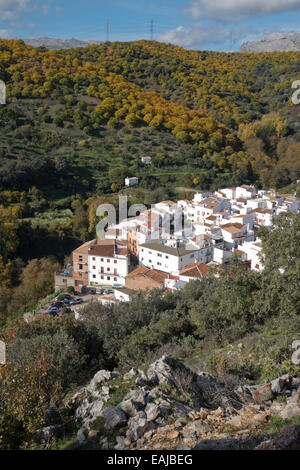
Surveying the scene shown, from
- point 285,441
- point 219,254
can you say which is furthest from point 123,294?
point 285,441

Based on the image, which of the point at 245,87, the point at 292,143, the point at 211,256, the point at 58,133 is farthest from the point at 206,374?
the point at 245,87

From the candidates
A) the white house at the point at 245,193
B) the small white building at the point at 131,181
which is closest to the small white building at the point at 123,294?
the white house at the point at 245,193

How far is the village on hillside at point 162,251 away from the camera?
20.3m

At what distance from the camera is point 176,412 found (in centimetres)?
551

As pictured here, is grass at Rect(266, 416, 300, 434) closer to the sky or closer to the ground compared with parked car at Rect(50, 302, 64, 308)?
closer to the sky

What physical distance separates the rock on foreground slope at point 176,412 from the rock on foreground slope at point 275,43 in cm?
8211

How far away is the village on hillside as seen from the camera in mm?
20344

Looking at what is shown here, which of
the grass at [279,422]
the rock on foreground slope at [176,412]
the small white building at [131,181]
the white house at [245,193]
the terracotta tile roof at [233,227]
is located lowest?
the terracotta tile roof at [233,227]

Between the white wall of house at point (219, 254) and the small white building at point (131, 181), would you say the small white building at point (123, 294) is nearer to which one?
the white wall of house at point (219, 254)

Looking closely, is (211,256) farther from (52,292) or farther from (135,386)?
(135,386)

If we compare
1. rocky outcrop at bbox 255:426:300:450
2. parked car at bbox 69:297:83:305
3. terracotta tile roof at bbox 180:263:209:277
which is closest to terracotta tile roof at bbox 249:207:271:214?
terracotta tile roof at bbox 180:263:209:277

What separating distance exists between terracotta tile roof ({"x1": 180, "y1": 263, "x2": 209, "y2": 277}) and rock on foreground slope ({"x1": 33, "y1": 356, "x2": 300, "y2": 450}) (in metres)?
12.5

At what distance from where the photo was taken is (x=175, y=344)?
10.2 m

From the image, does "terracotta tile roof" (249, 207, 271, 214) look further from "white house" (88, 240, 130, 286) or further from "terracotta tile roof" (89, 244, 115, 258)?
Result: "terracotta tile roof" (89, 244, 115, 258)
